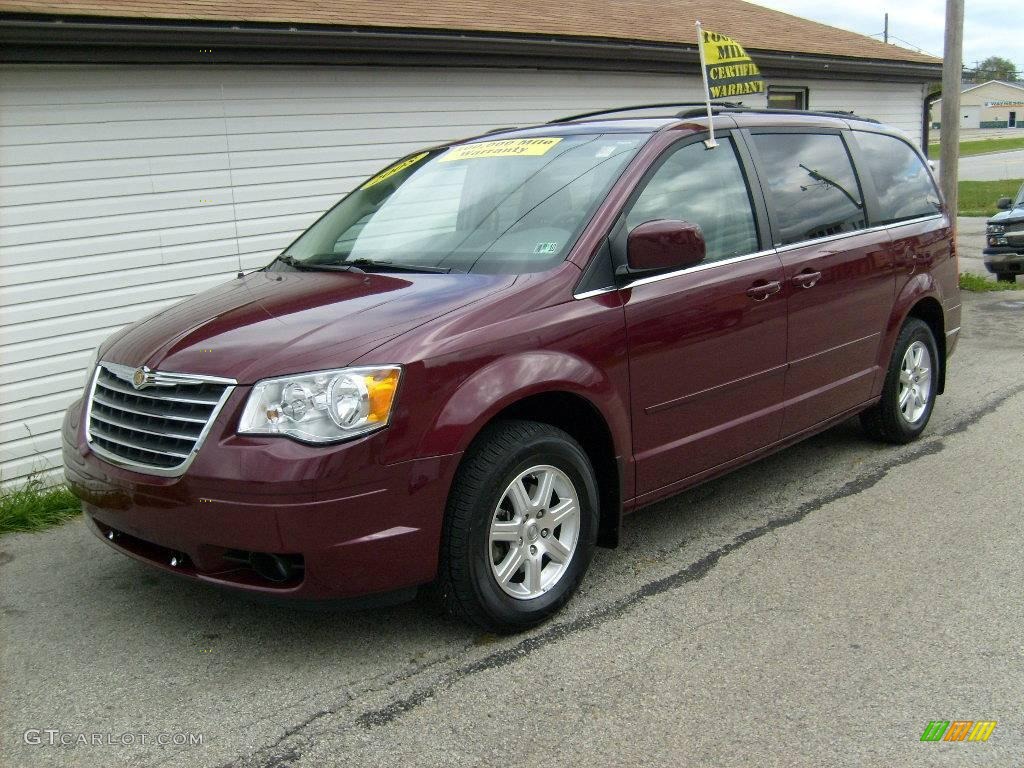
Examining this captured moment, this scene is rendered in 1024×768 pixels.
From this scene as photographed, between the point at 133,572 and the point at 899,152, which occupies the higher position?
the point at 899,152

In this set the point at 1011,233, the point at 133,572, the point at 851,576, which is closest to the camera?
→ the point at 851,576

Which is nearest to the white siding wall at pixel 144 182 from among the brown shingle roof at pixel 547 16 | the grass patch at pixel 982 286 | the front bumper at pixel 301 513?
the brown shingle roof at pixel 547 16

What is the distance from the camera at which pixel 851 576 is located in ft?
13.8

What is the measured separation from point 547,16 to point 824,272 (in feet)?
18.2

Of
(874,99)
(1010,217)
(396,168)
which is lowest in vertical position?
(1010,217)

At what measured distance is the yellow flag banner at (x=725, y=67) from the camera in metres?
5.08

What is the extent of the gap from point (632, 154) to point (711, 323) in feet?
2.64

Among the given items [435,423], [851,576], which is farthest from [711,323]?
[435,423]

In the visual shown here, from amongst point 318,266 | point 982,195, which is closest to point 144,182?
point 318,266

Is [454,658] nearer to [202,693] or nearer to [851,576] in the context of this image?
[202,693]

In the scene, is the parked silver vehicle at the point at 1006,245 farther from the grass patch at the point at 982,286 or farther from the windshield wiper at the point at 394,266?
the windshield wiper at the point at 394,266

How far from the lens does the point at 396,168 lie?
203 inches

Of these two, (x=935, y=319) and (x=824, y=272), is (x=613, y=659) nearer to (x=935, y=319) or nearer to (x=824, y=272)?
(x=824, y=272)

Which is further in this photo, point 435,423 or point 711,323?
point 711,323
